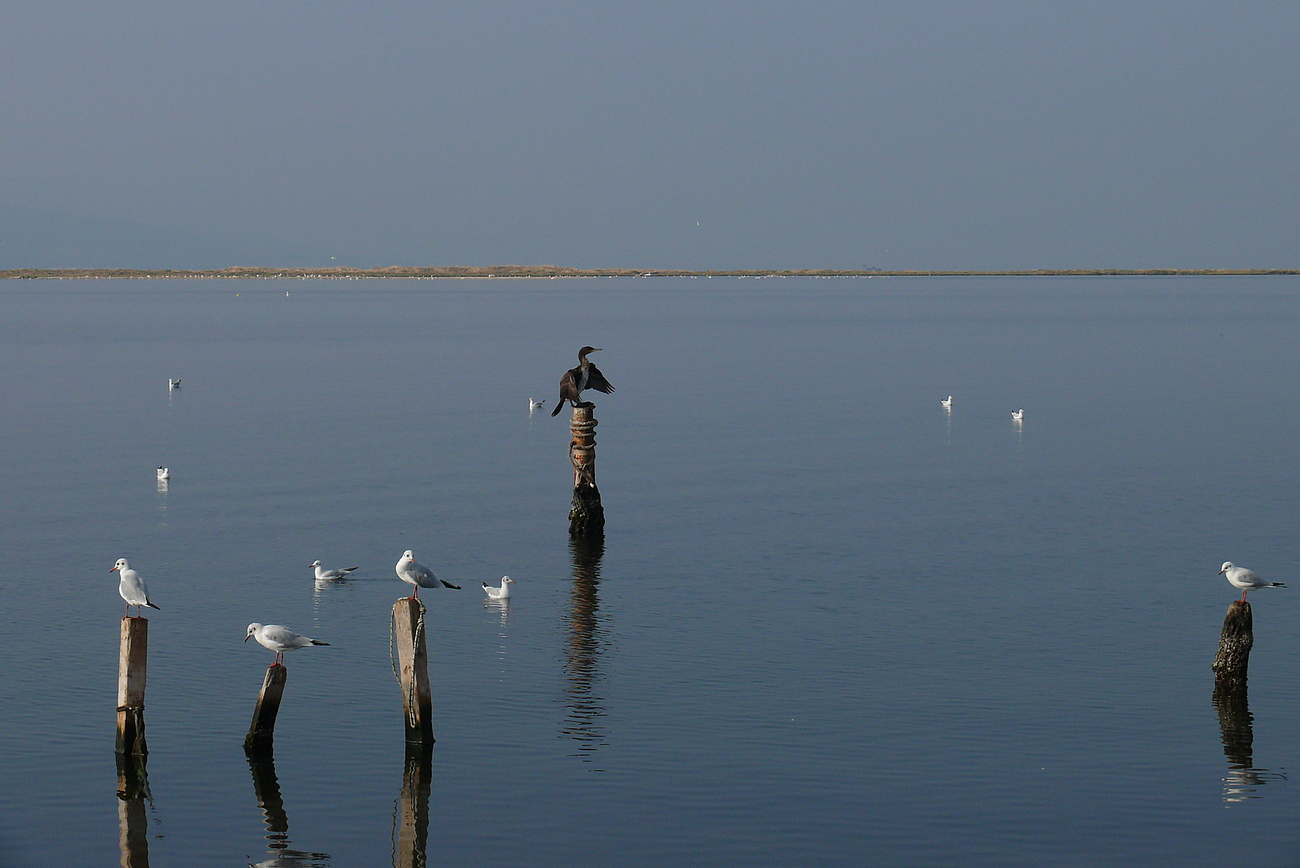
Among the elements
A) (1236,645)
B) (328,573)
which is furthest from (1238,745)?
(328,573)

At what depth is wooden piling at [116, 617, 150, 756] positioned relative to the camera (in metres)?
19.1

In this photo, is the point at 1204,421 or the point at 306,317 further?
the point at 306,317

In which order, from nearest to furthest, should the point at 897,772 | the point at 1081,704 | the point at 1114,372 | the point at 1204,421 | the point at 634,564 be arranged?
the point at 897,772 < the point at 1081,704 < the point at 634,564 < the point at 1204,421 < the point at 1114,372

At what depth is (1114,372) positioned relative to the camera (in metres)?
84.8

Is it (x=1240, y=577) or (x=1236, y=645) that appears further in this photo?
(x=1240, y=577)

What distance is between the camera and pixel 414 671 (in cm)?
2002

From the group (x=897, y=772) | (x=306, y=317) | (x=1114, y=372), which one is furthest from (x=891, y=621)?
(x=306, y=317)

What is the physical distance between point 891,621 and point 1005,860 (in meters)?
10.3

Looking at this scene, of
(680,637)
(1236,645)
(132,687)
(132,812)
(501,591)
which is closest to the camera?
(132,812)

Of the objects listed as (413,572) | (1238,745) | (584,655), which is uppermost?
(413,572)

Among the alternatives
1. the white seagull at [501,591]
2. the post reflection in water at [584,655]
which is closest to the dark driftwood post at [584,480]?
the post reflection in water at [584,655]

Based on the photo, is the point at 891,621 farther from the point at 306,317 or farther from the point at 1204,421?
the point at 306,317

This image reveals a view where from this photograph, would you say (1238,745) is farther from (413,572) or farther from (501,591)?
(501,591)

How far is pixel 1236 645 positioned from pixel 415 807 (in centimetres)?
1193
